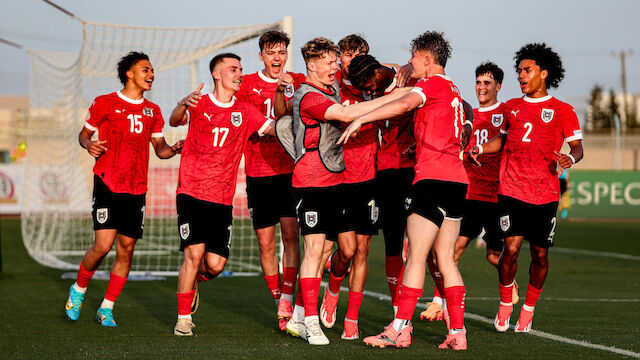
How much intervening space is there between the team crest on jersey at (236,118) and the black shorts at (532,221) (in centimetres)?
235

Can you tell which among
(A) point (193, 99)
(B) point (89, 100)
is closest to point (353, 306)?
(A) point (193, 99)

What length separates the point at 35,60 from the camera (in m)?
15.1

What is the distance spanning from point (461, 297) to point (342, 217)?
3.58 ft

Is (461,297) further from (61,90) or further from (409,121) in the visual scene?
(61,90)

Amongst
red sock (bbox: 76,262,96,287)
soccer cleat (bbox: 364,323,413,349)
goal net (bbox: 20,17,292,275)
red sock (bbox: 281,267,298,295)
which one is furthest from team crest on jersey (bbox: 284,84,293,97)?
goal net (bbox: 20,17,292,275)

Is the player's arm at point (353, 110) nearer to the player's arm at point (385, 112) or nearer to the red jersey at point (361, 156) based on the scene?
the player's arm at point (385, 112)

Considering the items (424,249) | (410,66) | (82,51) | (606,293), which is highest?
(82,51)

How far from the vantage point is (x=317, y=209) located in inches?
240

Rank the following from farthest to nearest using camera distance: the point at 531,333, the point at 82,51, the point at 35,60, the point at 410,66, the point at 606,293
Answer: the point at 35,60 → the point at 82,51 → the point at 606,293 → the point at 531,333 → the point at 410,66

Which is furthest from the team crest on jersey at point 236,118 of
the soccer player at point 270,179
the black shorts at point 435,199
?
the black shorts at point 435,199

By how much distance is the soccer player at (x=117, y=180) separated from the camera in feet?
23.7

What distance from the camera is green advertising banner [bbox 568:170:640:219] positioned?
1177 inches

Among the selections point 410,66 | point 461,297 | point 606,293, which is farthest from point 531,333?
point 606,293

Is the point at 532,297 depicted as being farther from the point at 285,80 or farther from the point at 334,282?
the point at 285,80
